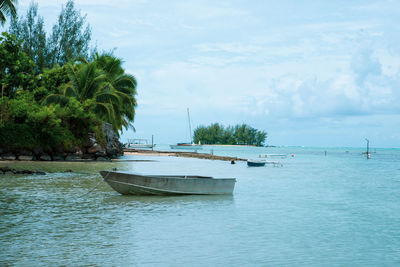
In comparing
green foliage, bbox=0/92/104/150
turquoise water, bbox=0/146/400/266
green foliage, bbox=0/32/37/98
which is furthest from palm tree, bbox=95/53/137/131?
turquoise water, bbox=0/146/400/266

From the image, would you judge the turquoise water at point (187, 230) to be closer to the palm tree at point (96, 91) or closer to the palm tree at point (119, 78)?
the palm tree at point (96, 91)

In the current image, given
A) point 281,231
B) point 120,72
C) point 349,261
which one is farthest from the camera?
point 120,72

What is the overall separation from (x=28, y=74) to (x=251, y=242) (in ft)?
93.1

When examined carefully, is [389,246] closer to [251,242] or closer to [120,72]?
[251,242]

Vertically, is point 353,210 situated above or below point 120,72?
below

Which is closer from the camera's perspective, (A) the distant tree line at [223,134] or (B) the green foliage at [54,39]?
(B) the green foliage at [54,39]

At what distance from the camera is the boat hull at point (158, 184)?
14.1 meters

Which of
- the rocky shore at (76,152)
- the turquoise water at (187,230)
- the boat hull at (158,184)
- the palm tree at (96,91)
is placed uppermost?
the palm tree at (96,91)

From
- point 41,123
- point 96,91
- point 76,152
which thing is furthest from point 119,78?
point 41,123

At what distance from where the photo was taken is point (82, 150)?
113ft

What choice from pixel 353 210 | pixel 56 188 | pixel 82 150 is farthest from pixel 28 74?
pixel 353 210

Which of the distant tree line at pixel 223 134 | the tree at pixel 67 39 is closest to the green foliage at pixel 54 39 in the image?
the tree at pixel 67 39

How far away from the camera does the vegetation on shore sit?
29531 mm

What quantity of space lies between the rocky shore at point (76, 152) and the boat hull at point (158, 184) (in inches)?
753
